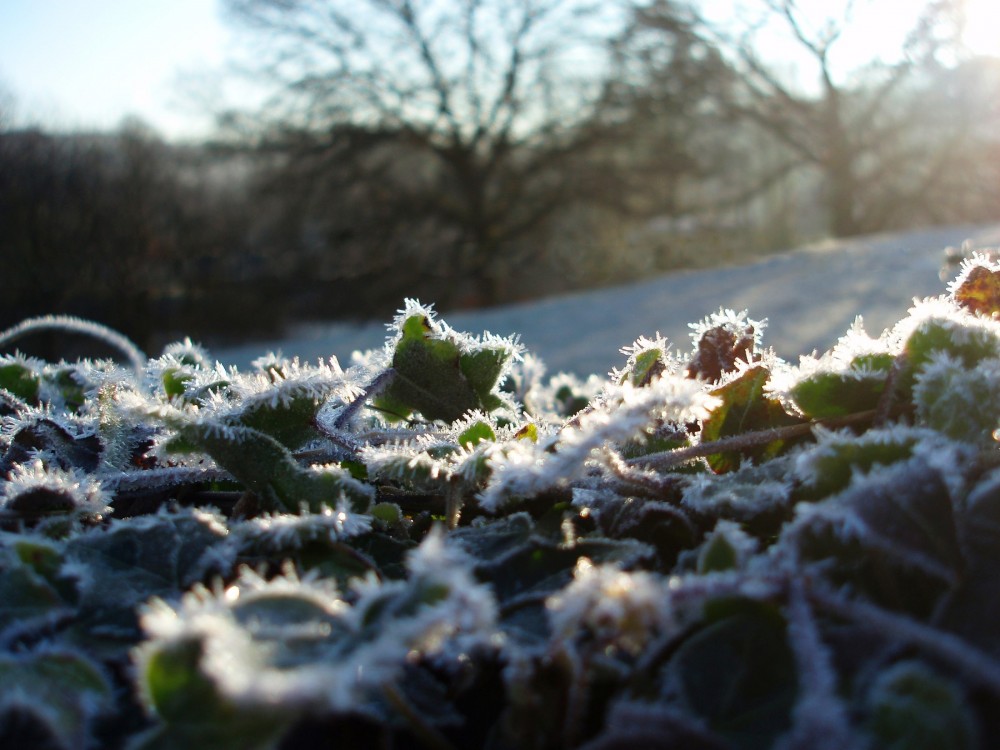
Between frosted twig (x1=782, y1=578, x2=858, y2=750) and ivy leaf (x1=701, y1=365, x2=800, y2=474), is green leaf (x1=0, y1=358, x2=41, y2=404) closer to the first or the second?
ivy leaf (x1=701, y1=365, x2=800, y2=474)

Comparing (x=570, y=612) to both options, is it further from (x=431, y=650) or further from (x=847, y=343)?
(x=847, y=343)

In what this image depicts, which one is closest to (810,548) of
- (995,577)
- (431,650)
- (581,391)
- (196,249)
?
(995,577)

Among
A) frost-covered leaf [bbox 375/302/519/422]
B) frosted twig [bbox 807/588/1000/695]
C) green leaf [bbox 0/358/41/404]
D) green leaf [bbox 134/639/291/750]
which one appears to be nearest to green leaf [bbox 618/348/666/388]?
frost-covered leaf [bbox 375/302/519/422]

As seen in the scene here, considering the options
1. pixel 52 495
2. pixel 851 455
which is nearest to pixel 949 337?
pixel 851 455

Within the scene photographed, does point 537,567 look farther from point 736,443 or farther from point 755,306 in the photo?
point 755,306

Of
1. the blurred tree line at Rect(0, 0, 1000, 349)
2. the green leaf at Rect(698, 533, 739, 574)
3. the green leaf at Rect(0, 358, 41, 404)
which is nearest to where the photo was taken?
the green leaf at Rect(698, 533, 739, 574)

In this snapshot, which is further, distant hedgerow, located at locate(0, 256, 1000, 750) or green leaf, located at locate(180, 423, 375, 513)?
green leaf, located at locate(180, 423, 375, 513)

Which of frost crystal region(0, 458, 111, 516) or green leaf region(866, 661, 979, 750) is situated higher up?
frost crystal region(0, 458, 111, 516)
